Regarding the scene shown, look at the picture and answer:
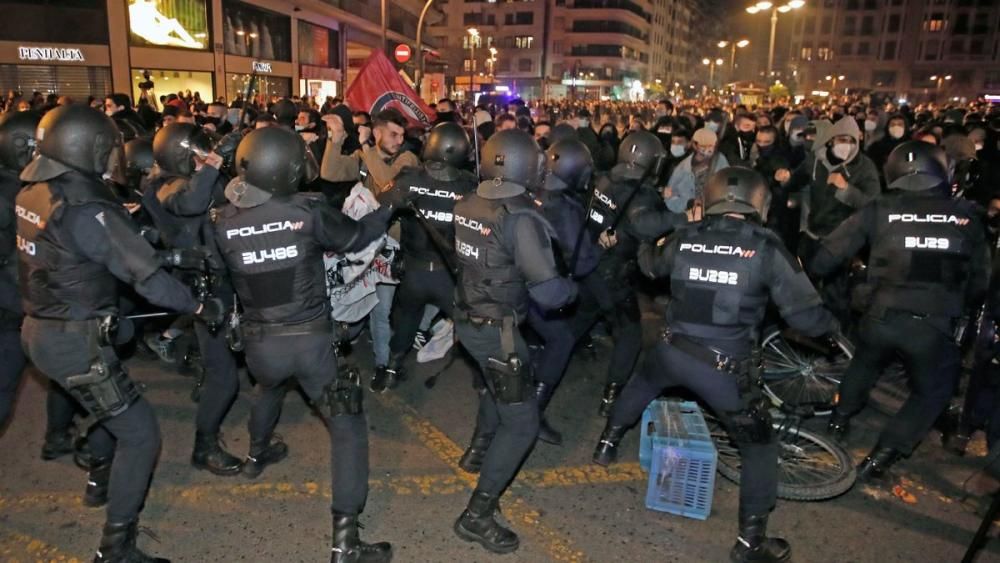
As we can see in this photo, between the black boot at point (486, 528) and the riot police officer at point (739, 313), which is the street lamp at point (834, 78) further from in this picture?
the black boot at point (486, 528)

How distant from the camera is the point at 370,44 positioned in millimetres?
44344

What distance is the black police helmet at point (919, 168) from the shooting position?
4391 mm

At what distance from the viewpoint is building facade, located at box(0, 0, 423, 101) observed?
21234mm

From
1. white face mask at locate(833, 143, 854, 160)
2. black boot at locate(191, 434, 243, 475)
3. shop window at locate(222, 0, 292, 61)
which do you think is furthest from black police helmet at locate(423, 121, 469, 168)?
shop window at locate(222, 0, 292, 61)

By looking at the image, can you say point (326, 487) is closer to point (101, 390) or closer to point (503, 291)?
point (101, 390)

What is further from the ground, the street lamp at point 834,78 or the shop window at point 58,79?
the street lamp at point 834,78

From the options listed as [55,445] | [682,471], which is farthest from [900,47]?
[55,445]

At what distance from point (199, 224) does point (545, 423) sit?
2933 millimetres

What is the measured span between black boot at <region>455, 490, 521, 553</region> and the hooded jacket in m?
4.78

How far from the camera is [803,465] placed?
15.7 ft

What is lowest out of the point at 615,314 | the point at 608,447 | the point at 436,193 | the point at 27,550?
the point at 27,550

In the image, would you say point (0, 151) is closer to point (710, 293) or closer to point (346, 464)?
point (346, 464)

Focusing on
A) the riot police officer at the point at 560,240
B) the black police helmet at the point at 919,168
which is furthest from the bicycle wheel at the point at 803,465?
the black police helmet at the point at 919,168

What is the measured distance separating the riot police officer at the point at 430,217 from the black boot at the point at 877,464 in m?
3.14
